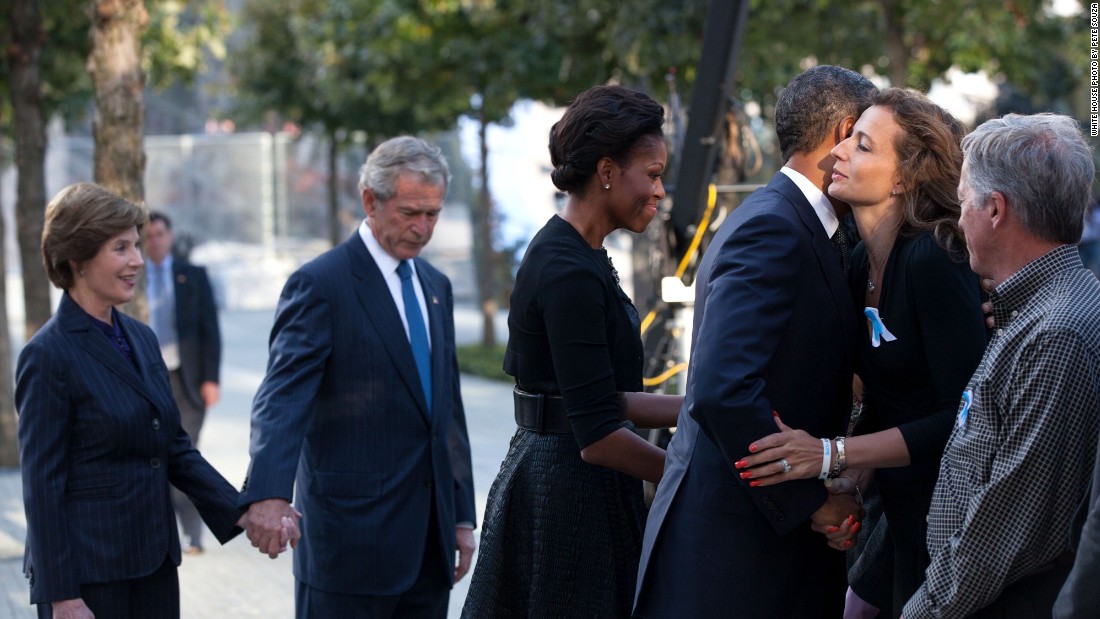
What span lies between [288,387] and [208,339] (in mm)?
4560

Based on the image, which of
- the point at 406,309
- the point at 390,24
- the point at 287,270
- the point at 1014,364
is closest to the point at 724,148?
the point at 406,309

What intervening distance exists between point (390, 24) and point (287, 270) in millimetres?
12585

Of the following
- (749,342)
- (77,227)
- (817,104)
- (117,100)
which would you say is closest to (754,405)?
(749,342)

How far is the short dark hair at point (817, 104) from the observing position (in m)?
3.03

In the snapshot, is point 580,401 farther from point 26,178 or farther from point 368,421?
point 26,178

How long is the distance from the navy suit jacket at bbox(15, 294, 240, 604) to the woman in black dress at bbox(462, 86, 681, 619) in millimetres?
981

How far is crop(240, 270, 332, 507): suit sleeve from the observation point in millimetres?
3852

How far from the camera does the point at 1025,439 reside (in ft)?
8.10

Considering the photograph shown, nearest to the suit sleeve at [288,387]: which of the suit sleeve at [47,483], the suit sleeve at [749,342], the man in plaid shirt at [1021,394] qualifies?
the suit sleeve at [47,483]

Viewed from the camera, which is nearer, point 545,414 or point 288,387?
point 545,414

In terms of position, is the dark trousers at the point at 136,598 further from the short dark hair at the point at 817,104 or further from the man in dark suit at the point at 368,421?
the short dark hair at the point at 817,104

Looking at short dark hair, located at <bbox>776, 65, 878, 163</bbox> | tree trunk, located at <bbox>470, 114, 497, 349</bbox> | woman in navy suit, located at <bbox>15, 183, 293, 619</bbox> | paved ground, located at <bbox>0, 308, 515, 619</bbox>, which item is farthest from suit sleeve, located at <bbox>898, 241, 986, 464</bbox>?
tree trunk, located at <bbox>470, 114, 497, 349</bbox>

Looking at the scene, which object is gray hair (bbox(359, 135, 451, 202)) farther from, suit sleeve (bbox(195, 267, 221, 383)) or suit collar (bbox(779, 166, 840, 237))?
suit sleeve (bbox(195, 267, 221, 383))

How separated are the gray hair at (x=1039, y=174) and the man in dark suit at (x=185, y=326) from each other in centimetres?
633
